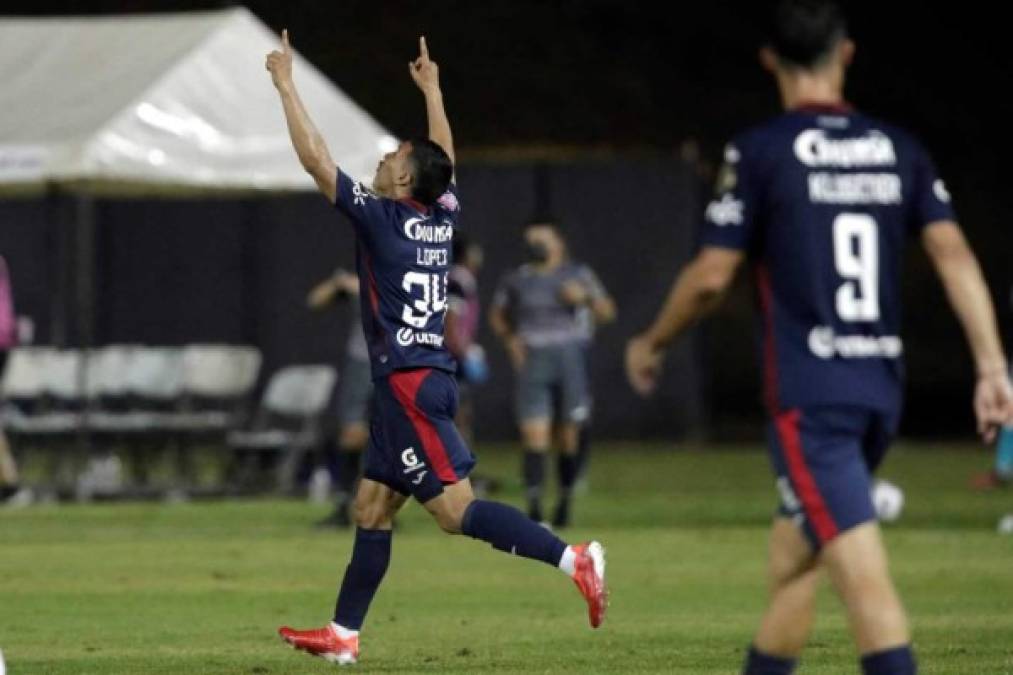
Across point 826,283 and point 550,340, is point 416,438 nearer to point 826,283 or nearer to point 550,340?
point 826,283

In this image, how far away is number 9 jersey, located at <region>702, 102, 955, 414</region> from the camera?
6.75 metres

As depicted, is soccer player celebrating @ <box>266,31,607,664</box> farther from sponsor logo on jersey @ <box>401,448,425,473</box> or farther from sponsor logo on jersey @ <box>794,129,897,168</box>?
sponsor logo on jersey @ <box>794,129,897,168</box>

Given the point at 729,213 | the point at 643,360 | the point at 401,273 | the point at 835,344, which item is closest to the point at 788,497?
the point at 835,344

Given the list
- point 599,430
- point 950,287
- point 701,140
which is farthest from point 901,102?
point 950,287

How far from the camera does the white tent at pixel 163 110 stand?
813 inches

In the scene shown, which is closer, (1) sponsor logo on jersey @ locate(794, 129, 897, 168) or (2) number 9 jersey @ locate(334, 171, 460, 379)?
(1) sponsor logo on jersey @ locate(794, 129, 897, 168)

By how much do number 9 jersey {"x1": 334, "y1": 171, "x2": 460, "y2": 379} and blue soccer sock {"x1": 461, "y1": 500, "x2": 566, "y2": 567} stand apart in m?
0.65

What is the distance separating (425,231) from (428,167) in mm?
296

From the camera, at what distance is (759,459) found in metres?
29.9

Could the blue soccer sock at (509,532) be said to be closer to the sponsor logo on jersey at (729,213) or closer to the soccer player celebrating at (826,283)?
the soccer player celebrating at (826,283)

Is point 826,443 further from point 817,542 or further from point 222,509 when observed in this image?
point 222,509

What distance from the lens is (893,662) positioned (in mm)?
6609

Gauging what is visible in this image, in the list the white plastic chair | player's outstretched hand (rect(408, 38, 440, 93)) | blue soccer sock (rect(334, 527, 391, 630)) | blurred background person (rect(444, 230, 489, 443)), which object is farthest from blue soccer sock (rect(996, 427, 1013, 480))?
blue soccer sock (rect(334, 527, 391, 630))

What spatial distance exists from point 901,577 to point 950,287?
25.5ft
